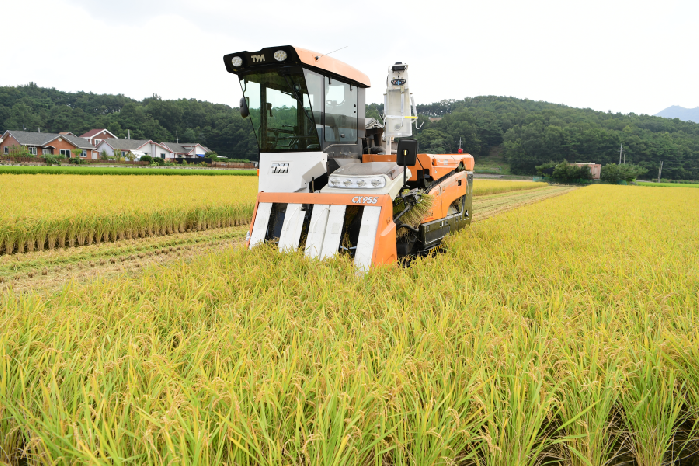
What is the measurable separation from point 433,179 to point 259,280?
3.75m

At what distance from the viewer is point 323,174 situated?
547 cm

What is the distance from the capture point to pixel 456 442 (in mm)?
1701

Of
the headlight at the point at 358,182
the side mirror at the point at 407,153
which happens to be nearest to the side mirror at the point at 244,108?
the headlight at the point at 358,182

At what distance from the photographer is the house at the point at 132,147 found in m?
72.8

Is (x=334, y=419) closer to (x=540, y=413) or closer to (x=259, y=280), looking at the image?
(x=540, y=413)

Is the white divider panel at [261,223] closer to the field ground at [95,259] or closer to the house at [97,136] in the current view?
the field ground at [95,259]

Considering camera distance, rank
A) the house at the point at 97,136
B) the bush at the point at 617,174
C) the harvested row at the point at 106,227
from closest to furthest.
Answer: the harvested row at the point at 106,227 < the bush at the point at 617,174 < the house at the point at 97,136

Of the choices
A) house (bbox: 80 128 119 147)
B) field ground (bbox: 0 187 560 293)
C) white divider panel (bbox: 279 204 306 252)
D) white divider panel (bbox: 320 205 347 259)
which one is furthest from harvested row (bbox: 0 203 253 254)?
house (bbox: 80 128 119 147)

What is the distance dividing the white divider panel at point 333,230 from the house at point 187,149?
8245cm

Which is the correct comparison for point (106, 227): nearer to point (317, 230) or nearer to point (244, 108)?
point (244, 108)

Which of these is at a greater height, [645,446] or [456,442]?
[456,442]

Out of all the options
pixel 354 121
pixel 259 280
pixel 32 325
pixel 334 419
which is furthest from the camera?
pixel 354 121

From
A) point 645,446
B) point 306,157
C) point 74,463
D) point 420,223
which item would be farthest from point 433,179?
point 74,463

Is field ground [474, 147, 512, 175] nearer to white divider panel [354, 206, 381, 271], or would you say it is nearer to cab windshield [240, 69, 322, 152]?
cab windshield [240, 69, 322, 152]
